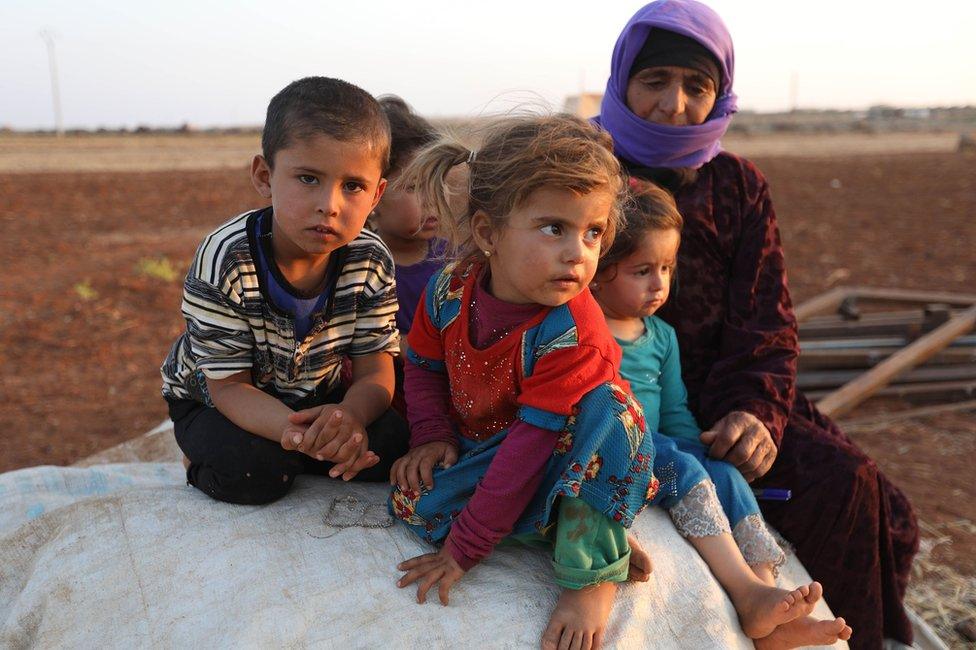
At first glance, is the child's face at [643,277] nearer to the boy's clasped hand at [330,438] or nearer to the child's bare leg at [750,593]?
the child's bare leg at [750,593]

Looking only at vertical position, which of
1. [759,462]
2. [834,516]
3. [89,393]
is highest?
[759,462]

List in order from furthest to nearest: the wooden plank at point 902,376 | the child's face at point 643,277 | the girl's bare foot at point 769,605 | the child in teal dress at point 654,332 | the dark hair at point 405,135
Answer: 1. the wooden plank at point 902,376
2. the dark hair at point 405,135
3. the child's face at point 643,277
4. the child in teal dress at point 654,332
5. the girl's bare foot at point 769,605

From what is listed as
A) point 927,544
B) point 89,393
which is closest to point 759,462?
point 927,544

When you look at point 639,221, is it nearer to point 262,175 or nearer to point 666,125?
point 666,125

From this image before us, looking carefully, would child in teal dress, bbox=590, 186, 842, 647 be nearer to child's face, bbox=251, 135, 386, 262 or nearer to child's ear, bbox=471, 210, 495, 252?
child's ear, bbox=471, 210, 495, 252

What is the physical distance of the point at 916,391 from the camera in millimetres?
6230

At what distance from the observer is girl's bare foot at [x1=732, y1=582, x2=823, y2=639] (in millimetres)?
2168

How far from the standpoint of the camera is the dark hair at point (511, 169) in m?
2.11

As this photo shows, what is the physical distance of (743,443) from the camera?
2.69 metres

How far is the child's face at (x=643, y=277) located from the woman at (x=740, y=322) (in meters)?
0.35

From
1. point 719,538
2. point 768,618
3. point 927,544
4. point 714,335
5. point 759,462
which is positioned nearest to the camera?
point 768,618

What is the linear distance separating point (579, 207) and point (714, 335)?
4.08 ft

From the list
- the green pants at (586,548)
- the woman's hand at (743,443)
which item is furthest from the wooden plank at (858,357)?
the green pants at (586,548)

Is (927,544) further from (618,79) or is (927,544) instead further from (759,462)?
(618,79)
